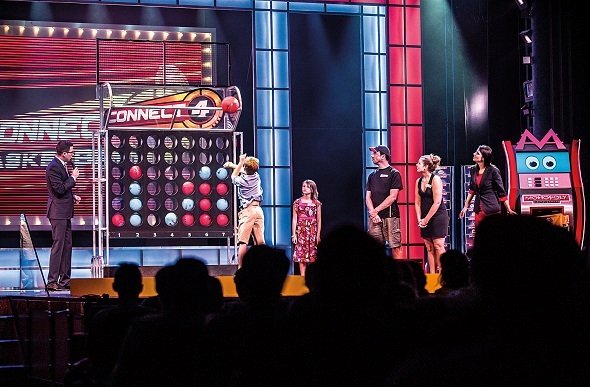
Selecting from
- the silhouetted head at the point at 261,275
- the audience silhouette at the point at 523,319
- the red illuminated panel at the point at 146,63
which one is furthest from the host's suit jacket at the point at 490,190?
the audience silhouette at the point at 523,319

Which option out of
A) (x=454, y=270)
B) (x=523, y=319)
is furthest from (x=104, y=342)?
(x=523, y=319)

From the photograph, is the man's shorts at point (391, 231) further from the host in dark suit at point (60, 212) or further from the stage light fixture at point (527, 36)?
the stage light fixture at point (527, 36)

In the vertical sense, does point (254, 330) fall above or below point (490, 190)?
below

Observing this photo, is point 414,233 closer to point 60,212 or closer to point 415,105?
point 415,105

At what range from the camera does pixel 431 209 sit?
8.70 metres

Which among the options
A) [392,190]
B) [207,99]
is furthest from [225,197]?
[392,190]

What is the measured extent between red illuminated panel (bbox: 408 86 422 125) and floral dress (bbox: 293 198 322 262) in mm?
3487

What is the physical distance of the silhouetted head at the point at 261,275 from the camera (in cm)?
252

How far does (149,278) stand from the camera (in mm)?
7957

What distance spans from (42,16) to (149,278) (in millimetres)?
5541

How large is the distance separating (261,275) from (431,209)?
20.9ft

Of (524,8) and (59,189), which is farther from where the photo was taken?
(524,8)

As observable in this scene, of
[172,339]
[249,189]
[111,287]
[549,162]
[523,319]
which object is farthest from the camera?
[549,162]

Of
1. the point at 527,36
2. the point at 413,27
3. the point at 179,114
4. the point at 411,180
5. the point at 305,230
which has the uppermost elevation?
the point at 413,27
